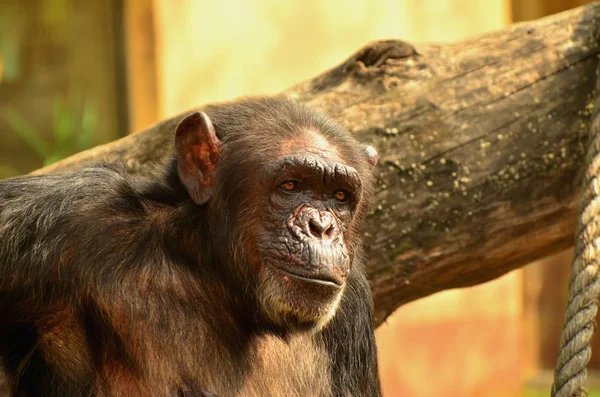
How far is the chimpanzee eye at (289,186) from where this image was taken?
4133 millimetres

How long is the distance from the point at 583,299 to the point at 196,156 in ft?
5.89

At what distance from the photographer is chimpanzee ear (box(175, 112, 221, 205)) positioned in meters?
4.18

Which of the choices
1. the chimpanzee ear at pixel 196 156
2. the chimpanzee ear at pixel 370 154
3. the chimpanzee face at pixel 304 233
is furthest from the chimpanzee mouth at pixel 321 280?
the chimpanzee ear at pixel 370 154

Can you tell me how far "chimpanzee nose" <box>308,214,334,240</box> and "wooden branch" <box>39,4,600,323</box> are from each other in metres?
1.15

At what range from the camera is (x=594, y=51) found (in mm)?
5473

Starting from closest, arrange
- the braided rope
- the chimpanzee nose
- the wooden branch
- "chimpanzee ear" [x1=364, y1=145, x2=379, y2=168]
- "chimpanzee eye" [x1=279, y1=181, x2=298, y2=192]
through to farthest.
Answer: the chimpanzee nose → "chimpanzee eye" [x1=279, y1=181, x2=298, y2=192] → the braided rope → "chimpanzee ear" [x1=364, y1=145, x2=379, y2=168] → the wooden branch

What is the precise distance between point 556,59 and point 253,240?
2.23 meters

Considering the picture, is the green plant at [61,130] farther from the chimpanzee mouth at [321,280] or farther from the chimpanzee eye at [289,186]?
the chimpanzee mouth at [321,280]

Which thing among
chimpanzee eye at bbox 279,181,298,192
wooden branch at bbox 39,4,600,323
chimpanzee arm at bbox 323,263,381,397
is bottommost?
chimpanzee arm at bbox 323,263,381,397

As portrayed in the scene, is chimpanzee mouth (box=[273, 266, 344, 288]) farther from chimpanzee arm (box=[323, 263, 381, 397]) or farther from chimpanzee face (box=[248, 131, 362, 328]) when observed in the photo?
chimpanzee arm (box=[323, 263, 381, 397])

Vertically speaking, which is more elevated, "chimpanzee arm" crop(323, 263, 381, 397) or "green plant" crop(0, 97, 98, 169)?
"chimpanzee arm" crop(323, 263, 381, 397)

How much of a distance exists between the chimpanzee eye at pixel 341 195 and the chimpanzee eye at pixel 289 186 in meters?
0.17

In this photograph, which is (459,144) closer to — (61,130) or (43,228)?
(43,228)

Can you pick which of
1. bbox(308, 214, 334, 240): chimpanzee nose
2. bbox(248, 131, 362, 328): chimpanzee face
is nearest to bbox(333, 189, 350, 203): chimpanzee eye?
bbox(248, 131, 362, 328): chimpanzee face
